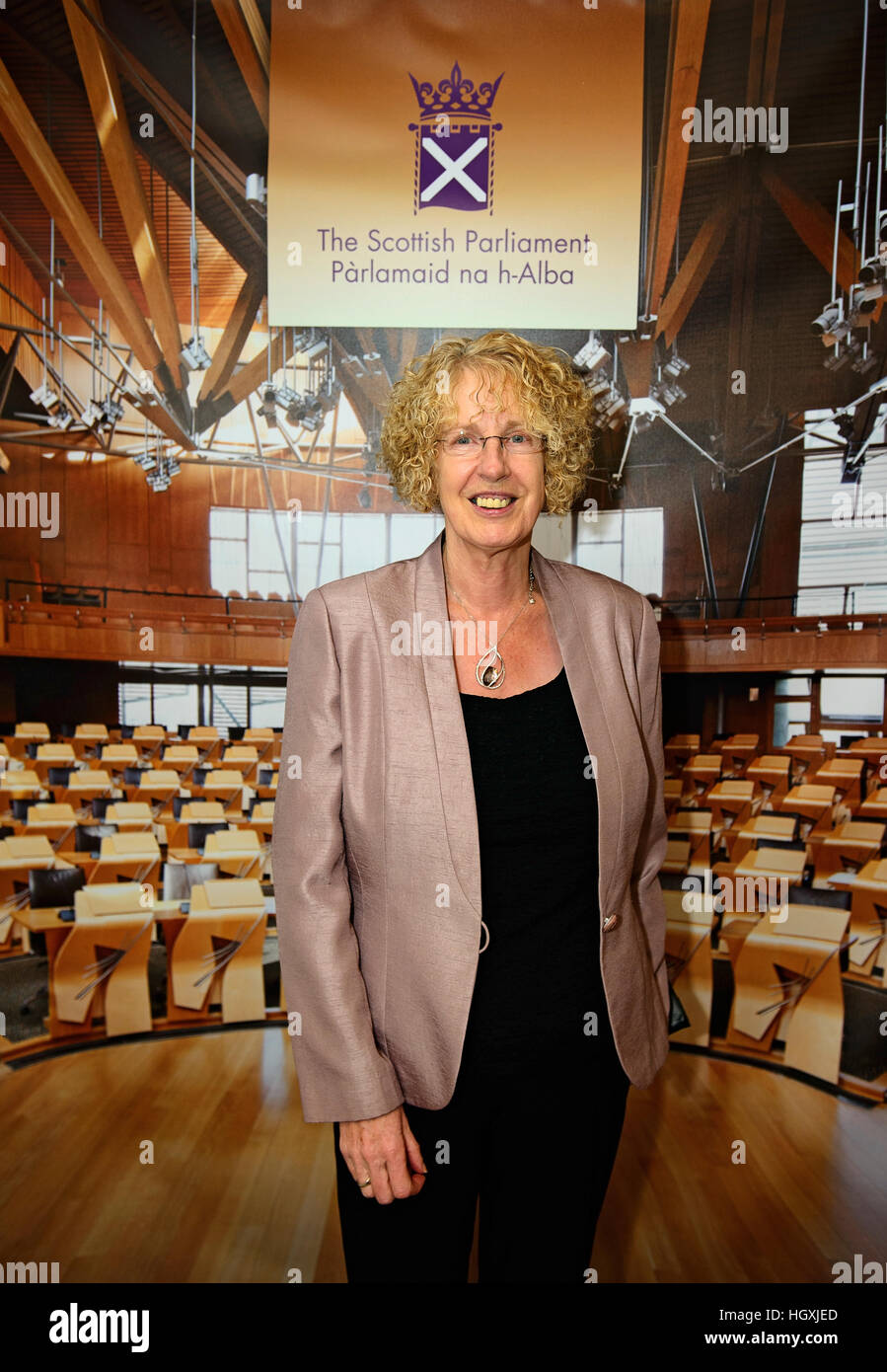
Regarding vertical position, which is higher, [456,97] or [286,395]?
[456,97]

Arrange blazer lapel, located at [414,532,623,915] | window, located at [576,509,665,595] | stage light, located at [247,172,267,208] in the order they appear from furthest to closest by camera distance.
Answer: window, located at [576,509,665,595] < stage light, located at [247,172,267,208] < blazer lapel, located at [414,532,623,915]

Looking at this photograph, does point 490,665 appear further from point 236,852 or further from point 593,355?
point 236,852

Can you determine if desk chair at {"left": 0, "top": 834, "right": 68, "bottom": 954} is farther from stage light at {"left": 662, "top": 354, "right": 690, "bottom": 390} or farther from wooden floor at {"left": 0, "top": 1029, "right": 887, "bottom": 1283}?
stage light at {"left": 662, "top": 354, "right": 690, "bottom": 390}

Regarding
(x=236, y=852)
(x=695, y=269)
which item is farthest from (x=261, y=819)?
(x=695, y=269)

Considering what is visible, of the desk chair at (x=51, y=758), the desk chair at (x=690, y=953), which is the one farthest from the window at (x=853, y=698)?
the desk chair at (x=51, y=758)

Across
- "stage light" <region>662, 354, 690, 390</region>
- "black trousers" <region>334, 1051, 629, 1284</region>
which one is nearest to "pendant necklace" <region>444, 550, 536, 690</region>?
"black trousers" <region>334, 1051, 629, 1284</region>

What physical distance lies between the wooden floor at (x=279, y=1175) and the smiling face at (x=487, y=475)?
71.8 inches

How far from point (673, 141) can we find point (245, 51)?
1128mm

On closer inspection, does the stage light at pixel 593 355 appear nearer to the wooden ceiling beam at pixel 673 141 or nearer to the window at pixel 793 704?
the wooden ceiling beam at pixel 673 141

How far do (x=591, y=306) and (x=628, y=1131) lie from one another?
227 centimetres

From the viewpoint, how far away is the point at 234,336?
2.34 meters

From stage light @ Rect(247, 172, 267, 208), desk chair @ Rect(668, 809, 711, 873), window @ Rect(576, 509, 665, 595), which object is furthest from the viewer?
desk chair @ Rect(668, 809, 711, 873)

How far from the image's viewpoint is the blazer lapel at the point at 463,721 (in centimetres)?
130

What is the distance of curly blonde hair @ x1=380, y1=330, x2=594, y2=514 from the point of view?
4.74 feet
